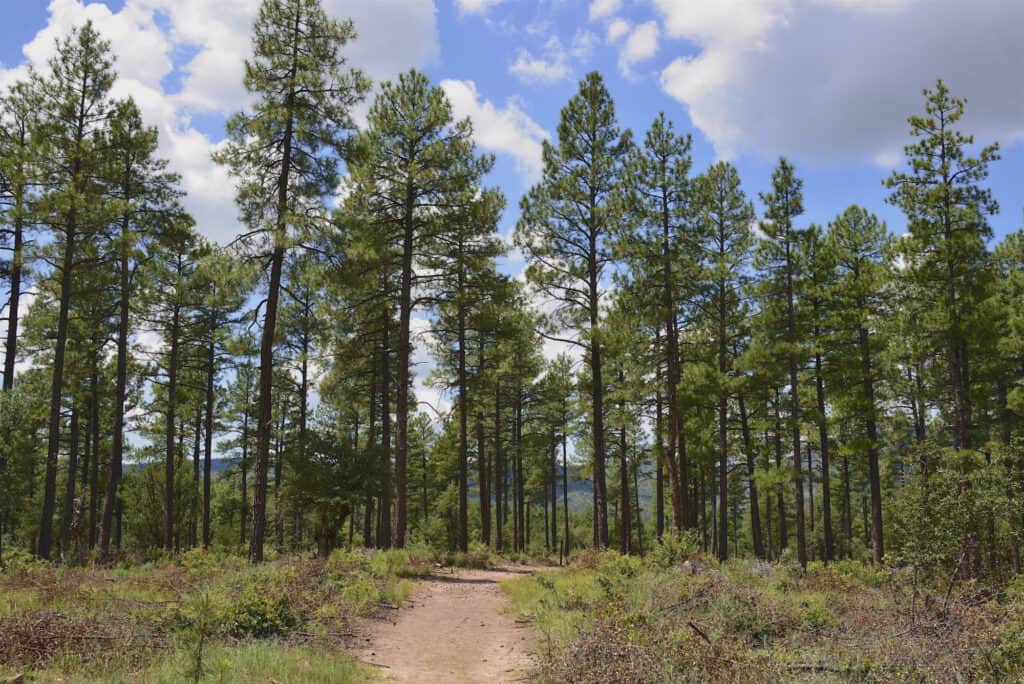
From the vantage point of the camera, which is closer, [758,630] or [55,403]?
[758,630]

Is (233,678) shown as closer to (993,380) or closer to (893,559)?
(893,559)

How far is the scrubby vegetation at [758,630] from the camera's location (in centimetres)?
623

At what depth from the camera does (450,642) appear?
30.6ft

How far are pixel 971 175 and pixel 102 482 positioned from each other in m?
41.3

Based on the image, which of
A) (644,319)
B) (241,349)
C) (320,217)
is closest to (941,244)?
(644,319)

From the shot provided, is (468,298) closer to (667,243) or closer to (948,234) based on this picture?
(667,243)

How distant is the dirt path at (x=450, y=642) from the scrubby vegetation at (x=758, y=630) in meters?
0.46

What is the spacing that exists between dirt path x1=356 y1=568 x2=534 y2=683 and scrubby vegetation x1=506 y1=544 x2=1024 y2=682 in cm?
46

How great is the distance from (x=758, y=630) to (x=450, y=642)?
4.28 metres

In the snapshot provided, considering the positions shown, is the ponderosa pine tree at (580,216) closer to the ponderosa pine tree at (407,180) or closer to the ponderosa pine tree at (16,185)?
the ponderosa pine tree at (407,180)

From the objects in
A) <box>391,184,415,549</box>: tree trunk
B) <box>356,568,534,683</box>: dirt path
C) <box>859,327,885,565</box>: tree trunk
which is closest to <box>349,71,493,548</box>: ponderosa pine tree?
<box>391,184,415,549</box>: tree trunk

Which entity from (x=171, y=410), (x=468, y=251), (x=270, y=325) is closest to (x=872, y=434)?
(x=468, y=251)

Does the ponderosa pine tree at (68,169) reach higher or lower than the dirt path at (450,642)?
higher

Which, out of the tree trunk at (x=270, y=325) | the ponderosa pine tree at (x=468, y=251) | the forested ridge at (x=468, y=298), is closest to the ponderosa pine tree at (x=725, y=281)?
the forested ridge at (x=468, y=298)
